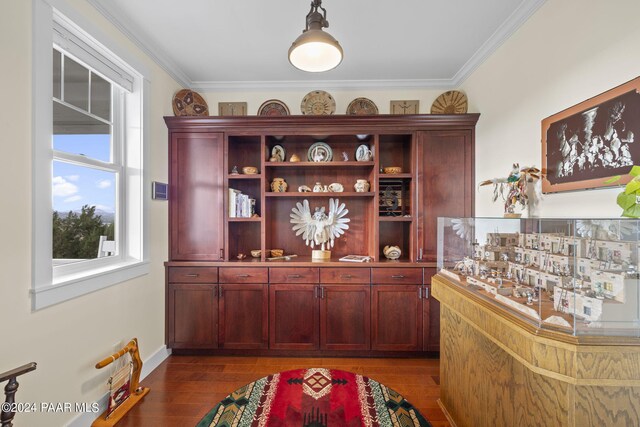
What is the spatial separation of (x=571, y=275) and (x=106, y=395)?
2781mm

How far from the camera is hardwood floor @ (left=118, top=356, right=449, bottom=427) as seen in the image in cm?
193

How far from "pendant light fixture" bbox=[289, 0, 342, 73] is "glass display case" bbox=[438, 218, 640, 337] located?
1.24m

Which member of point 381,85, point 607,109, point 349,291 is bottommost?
point 349,291

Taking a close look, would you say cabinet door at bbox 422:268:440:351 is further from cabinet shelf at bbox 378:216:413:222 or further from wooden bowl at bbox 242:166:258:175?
wooden bowl at bbox 242:166:258:175

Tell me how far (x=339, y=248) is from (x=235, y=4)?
2.33 m

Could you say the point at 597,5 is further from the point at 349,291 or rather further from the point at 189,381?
the point at 189,381

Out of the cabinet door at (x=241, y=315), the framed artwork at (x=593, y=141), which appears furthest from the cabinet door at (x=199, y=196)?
the framed artwork at (x=593, y=141)

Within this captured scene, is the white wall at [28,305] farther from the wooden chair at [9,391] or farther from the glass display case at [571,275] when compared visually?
the glass display case at [571,275]

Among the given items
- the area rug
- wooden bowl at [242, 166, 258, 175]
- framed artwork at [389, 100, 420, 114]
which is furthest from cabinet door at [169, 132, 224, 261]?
framed artwork at [389, 100, 420, 114]

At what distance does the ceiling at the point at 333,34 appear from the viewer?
6.31 feet

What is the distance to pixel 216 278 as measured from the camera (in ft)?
8.72

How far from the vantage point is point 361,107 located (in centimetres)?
295

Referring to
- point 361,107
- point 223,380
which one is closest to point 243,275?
point 223,380

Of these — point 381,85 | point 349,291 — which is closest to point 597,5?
point 381,85
